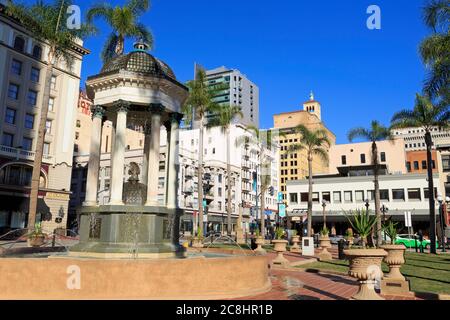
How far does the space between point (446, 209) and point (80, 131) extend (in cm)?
6372

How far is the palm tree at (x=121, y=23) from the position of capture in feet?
91.9

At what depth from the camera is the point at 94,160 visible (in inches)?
634

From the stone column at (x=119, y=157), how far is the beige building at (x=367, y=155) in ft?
202

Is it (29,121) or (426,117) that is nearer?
(426,117)

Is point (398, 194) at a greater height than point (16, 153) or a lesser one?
lesser

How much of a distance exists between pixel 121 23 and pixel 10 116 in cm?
2674

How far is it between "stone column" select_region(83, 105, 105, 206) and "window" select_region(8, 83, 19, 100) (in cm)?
3696

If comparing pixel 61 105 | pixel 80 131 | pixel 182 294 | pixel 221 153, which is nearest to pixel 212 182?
pixel 221 153

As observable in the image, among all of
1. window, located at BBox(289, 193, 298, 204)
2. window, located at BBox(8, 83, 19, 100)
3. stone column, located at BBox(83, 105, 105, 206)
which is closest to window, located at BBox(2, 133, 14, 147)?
window, located at BBox(8, 83, 19, 100)

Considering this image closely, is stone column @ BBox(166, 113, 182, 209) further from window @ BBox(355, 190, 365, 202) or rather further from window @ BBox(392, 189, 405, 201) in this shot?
window @ BBox(392, 189, 405, 201)

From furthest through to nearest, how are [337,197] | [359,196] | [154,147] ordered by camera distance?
[337,197] → [359,196] → [154,147]

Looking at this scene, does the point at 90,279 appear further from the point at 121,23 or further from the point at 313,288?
the point at 121,23

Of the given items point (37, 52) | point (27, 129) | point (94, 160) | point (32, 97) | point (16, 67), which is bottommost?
point (94, 160)

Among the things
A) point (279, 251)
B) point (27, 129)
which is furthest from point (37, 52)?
point (279, 251)
